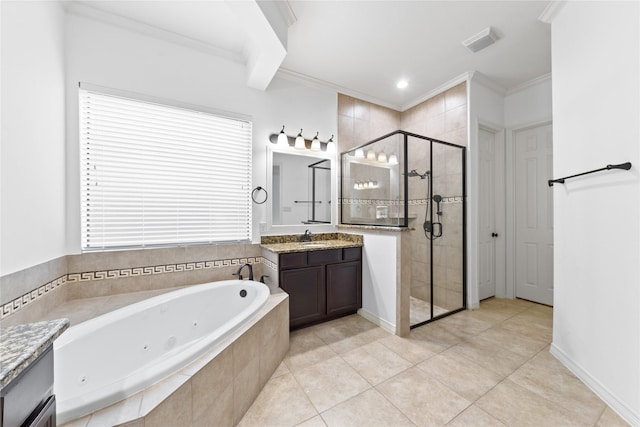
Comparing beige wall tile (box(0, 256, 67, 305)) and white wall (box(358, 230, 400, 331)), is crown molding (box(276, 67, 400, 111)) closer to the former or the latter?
white wall (box(358, 230, 400, 331))

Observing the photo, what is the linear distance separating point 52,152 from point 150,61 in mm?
1095

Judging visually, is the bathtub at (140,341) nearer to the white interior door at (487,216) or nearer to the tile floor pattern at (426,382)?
the tile floor pattern at (426,382)

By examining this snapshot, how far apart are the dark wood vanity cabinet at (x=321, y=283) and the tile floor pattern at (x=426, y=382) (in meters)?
0.18

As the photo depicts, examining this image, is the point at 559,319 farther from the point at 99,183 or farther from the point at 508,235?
the point at 99,183

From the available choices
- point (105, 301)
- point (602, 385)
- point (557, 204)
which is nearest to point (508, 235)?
point (557, 204)

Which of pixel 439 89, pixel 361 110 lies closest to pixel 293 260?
pixel 361 110

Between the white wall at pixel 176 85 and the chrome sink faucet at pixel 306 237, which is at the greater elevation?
the white wall at pixel 176 85

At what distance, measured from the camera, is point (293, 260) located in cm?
238

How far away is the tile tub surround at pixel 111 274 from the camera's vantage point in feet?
4.72

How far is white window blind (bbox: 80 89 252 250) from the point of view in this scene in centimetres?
202

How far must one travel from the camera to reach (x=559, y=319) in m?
1.94

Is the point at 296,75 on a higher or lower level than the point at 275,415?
higher

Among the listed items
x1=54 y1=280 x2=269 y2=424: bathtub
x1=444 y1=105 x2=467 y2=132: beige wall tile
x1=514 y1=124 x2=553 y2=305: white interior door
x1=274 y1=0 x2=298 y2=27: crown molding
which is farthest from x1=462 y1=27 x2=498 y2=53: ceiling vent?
x1=54 y1=280 x2=269 y2=424: bathtub

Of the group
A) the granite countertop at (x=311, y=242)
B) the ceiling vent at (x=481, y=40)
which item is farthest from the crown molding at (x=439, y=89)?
the granite countertop at (x=311, y=242)
